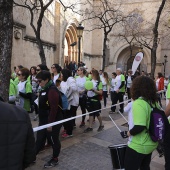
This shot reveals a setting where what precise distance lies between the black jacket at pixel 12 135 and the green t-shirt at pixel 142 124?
135cm

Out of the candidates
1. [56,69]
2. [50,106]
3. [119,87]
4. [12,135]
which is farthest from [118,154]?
[119,87]

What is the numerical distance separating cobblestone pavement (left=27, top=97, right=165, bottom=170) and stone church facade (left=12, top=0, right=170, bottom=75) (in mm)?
9173

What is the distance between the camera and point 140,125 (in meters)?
2.45

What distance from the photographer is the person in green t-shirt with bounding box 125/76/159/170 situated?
247 cm

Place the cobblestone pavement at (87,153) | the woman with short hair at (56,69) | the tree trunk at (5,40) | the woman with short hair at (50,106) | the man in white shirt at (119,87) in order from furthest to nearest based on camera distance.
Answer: the man in white shirt at (119,87), the woman with short hair at (56,69), the tree trunk at (5,40), the cobblestone pavement at (87,153), the woman with short hair at (50,106)

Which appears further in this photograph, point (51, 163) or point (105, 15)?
point (105, 15)

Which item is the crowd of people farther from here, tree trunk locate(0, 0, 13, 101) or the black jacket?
the black jacket

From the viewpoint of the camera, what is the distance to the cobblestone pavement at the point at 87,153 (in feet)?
13.6

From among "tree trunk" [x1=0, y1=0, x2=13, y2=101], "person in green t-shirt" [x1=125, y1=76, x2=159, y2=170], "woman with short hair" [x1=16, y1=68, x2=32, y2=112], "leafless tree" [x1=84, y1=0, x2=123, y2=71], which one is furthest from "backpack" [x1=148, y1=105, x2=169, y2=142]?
"leafless tree" [x1=84, y1=0, x2=123, y2=71]

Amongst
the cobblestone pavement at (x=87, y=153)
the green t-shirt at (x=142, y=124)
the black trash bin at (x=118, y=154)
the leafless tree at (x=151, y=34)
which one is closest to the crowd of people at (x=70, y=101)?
the green t-shirt at (x=142, y=124)

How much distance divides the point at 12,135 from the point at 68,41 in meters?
25.0

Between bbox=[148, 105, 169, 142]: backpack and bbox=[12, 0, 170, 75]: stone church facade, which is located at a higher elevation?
bbox=[12, 0, 170, 75]: stone church facade

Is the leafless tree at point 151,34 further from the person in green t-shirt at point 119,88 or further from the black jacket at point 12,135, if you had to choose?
the black jacket at point 12,135

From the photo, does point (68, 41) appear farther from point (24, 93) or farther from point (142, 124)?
point (142, 124)
